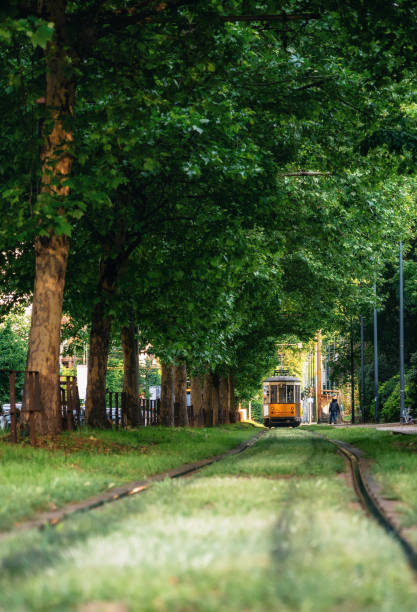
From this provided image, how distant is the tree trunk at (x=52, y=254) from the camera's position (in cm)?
1366

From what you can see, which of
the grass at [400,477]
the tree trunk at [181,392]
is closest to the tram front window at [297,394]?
the tree trunk at [181,392]

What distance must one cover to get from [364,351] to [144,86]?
56555 millimetres

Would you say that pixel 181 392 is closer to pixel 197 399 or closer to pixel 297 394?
pixel 197 399

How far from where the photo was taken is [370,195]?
2409 cm

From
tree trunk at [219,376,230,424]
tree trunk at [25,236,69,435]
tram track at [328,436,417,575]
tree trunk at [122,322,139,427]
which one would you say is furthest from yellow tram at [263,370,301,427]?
tram track at [328,436,417,575]

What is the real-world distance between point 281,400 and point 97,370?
128 feet

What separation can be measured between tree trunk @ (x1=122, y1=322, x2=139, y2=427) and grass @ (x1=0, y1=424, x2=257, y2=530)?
448cm

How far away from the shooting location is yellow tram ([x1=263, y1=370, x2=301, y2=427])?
57.3 meters

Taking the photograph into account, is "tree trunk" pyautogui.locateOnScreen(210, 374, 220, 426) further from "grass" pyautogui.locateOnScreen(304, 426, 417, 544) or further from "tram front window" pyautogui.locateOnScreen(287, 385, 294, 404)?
"grass" pyautogui.locateOnScreen(304, 426, 417, 544)

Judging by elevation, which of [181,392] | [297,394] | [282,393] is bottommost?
[297,394]

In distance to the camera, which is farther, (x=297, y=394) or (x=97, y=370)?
(x=297, y=394)

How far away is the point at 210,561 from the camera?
4223 millimetres

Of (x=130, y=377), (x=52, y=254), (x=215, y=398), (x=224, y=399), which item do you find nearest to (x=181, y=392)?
(x=130, y=377)

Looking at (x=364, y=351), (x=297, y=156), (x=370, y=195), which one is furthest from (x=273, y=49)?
(x=364, y=351)
